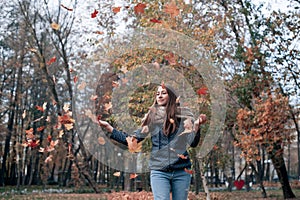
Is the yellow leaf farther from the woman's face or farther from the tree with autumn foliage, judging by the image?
the woman's face

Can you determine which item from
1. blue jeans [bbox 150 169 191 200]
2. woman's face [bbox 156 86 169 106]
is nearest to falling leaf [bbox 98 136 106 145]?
woman's face [bbox 156 86 169 106]

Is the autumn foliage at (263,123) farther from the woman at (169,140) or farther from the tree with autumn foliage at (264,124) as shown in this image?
the woman at (169,140)

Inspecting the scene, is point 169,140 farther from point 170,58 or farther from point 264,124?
point 264,124

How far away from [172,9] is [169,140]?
20.7 ft

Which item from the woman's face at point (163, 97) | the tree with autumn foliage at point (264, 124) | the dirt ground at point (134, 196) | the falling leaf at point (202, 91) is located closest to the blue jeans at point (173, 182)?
the woman's face at point (163, 97)

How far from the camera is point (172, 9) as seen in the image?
969cm

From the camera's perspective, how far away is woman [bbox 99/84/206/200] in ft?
12.2

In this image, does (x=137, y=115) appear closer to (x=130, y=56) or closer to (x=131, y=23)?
(x=130, y=56)

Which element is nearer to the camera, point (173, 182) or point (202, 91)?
point (173, 182)

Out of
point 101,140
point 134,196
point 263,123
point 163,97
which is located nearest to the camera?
point 163,97

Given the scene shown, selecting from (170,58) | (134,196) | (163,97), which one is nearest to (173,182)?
(163,97)

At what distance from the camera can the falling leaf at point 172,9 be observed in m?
9.61

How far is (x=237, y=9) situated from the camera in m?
14.0

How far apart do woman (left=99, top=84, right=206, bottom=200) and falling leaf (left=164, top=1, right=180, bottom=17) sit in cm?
594
